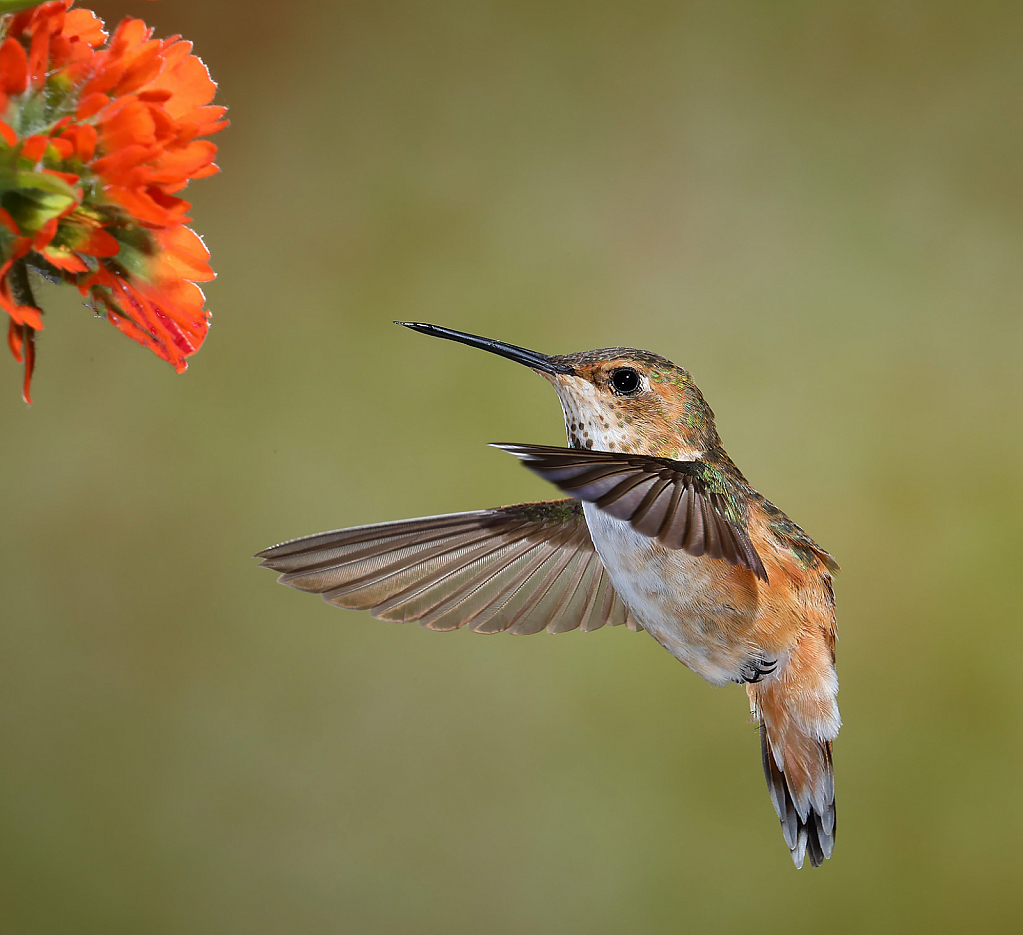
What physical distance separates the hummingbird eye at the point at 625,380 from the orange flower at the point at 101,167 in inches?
11.3

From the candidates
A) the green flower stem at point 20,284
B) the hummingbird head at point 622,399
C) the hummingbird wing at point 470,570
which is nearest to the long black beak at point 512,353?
the hummingbird head at point 622,399

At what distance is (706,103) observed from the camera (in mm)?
1318

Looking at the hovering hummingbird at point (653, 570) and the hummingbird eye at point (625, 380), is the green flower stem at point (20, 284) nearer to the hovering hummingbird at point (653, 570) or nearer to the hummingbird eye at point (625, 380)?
the hovering hummingbird at point (653, 570)

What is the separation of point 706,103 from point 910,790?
94 centimetres

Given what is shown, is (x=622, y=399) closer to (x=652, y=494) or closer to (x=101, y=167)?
(x=652, y=494)

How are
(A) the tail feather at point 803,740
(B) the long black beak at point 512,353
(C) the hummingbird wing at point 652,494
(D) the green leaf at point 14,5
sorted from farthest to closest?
1. (A) the tail feather at point 803,740
2. (B) the long black beak at point 512,353
3. (C) the hummingbird wing at point 652,494
4. (D) the green leaf at point 14,5

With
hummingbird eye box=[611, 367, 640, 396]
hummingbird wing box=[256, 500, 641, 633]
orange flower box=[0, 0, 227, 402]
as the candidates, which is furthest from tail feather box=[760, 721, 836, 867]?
orange flower box=[0, 0, 227, 402]

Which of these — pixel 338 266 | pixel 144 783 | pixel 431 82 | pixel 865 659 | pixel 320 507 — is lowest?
pixel 144 783

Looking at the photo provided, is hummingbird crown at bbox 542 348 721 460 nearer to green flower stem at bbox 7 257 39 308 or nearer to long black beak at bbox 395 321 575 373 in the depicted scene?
long black beak at bbox 395 321 575 373

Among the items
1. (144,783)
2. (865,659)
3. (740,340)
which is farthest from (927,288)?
(144,783)

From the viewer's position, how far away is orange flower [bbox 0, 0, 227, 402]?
0.28 metres

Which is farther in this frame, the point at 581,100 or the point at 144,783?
the point at 581,100

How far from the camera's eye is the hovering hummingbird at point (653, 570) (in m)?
0.56

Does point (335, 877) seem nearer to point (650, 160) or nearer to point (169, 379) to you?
point (169, 379)
